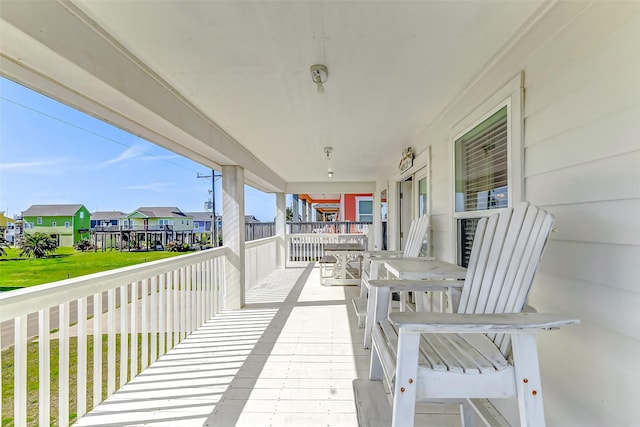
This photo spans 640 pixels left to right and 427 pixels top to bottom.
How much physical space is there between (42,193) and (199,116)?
57.0 inches

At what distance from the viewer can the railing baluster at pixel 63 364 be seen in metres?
1.76

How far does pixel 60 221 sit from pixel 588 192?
9.01ft

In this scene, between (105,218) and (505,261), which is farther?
(105,218)

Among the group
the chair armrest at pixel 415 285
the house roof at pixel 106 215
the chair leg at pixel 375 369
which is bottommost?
the chair leg at pixel 375 369

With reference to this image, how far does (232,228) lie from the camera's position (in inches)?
165

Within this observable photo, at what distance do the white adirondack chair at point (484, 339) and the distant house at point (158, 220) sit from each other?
2.32 metres

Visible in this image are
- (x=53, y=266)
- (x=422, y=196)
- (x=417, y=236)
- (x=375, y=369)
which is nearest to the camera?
(x=53, y=266)

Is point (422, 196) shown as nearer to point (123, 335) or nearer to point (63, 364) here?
point (123, 335)

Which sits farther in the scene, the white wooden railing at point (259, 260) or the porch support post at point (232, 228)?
the white wooden railing at point (259, 260)

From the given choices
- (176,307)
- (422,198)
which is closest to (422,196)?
(422,198)

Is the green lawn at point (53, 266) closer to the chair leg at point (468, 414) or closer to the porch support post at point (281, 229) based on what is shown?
the chair leg at point (468, 414)

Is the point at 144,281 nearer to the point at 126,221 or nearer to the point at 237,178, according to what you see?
the point at 126,221

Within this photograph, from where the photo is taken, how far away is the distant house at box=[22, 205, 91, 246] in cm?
162

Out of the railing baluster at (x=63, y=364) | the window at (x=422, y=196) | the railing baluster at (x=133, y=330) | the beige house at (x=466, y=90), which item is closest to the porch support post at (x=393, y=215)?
the window at (x=422, y=196)
